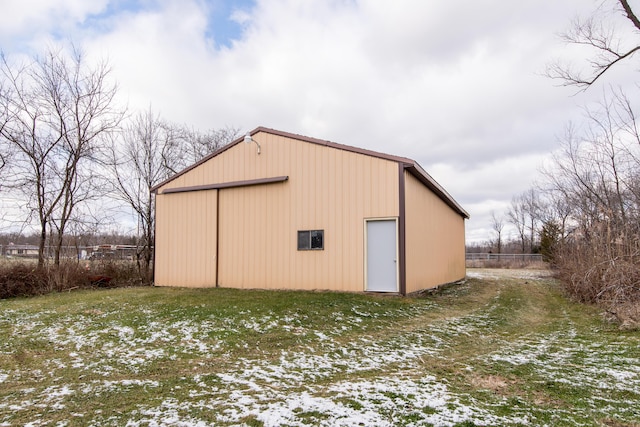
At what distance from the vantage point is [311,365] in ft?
15.0

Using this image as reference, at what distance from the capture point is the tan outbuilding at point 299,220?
32.0 ft

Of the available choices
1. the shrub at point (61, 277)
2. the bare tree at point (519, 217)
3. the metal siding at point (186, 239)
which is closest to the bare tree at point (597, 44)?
the metal siding at point (186, 239)

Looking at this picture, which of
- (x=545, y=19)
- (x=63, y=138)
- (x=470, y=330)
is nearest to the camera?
(x=470, y=330)

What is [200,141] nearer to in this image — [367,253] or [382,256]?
[367,253]

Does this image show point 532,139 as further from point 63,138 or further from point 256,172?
point 63,138

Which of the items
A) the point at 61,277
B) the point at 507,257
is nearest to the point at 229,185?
the point at 61,277

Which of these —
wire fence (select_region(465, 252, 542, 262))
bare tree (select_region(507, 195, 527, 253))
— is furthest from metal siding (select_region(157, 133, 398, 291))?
bare tree (select_region(507, 195, 527, 253))

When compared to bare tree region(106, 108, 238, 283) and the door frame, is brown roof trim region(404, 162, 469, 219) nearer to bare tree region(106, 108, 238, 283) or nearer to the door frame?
the door frame

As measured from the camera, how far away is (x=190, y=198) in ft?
41.9

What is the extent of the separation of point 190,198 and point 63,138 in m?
6.26

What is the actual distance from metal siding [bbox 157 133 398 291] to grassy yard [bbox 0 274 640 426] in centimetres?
213

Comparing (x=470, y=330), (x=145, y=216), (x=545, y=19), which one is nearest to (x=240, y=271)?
(x=470, y=330)

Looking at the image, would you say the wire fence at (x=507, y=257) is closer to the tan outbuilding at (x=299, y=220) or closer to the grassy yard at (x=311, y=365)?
the tan outbuilding at (x=299, y=220)

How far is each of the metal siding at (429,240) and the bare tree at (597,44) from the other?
4.99m
